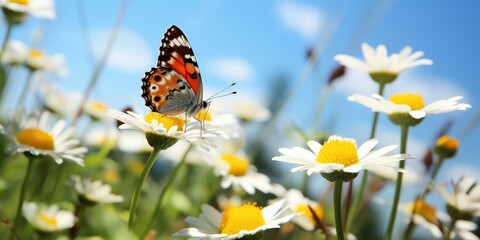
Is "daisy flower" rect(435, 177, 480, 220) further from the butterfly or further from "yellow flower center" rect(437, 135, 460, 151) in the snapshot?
the butterfly

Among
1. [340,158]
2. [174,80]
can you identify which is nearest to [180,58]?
[174,80]

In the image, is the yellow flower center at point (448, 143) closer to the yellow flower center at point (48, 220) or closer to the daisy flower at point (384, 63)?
the daisy flower at point (384, 63)

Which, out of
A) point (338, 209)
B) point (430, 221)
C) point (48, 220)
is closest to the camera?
point (338, 209)

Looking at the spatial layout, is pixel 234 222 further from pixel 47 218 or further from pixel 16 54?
pixel 16 54

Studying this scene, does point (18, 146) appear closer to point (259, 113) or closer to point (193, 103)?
point (193, 103)

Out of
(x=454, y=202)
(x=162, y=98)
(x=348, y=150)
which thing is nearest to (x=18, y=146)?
(x=162, y=98)
